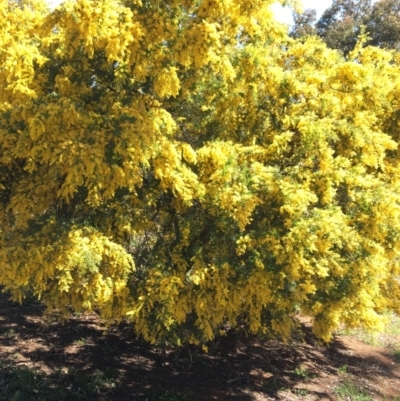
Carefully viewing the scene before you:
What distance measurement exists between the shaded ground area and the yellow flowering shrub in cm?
161

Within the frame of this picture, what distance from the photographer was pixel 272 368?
8609 millimetres

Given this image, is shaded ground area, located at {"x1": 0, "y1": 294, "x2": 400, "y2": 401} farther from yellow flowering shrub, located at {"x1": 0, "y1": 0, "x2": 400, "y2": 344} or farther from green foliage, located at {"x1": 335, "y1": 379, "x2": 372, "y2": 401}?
yellow flowering shrub, located at {"x1": 0, "y1": 0, "x2": 400, "y2": 344}

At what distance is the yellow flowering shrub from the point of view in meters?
4.96

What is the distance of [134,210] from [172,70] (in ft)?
5.41

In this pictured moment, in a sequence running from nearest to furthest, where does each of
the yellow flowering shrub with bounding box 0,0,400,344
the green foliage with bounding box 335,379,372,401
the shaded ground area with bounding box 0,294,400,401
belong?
the yellow flowering shrub with bounding box 0,0,400,344, the shaded ground area with bounding box 0,294,400,401, the green foliage with bounding box 335,379,372,401

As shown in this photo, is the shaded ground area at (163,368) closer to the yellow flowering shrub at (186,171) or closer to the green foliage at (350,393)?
the green foliage at (350,393)

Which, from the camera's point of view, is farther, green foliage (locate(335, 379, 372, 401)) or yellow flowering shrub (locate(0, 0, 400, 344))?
green foliage (locate(335, 379, 372, 401))

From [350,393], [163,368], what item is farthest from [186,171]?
[350,393]

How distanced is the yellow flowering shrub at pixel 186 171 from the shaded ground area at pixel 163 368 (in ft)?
5.30

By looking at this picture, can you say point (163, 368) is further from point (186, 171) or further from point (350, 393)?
point (186, 171)

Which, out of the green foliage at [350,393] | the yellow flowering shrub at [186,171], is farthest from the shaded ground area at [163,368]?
the yellow flowering shrub at [186,171]

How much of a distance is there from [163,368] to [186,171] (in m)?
3.92

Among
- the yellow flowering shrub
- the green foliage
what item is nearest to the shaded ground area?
the green foliage

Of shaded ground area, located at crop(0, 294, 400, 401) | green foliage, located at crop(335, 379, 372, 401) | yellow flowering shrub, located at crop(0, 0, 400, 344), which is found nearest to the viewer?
yellow flowering shrub, located at crop(0, 0, 400, 344)
